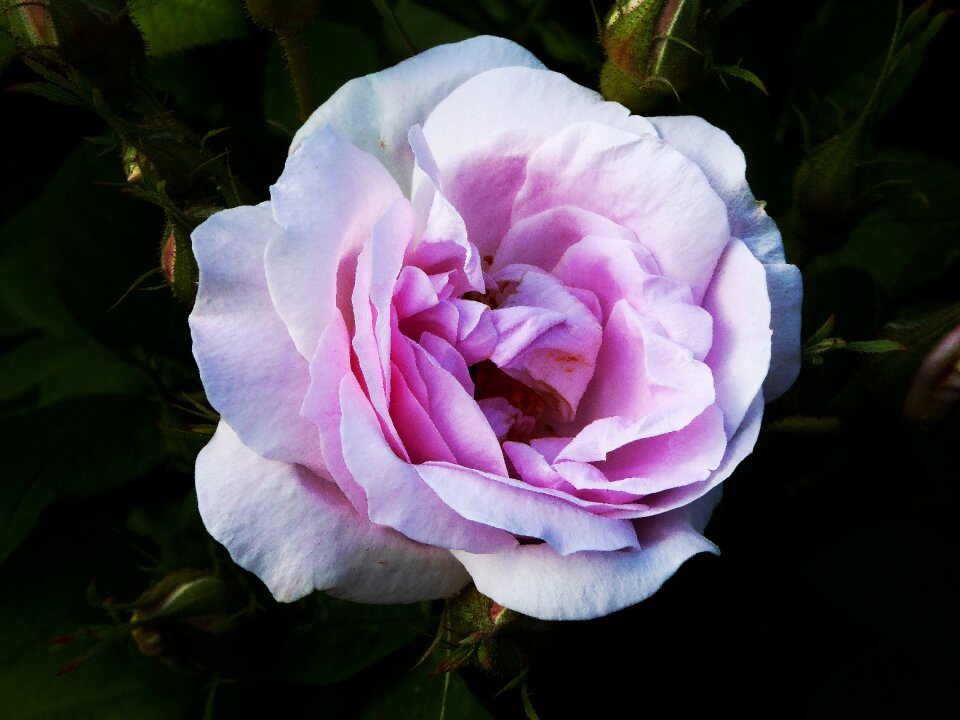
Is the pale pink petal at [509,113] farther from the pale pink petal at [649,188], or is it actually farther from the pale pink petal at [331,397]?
the pale pink petal at [331,397]

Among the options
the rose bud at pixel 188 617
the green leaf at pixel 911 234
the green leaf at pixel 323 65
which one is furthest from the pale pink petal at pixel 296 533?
the green leaf at pixel 911 234

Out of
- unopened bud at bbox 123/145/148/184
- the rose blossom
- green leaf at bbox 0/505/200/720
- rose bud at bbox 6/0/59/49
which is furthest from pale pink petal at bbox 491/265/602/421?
green leaf at bbox 0/505/200/720

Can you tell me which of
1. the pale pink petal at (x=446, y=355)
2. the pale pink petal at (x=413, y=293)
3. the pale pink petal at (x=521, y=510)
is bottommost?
the pale pink petal at (x=521, y=510)

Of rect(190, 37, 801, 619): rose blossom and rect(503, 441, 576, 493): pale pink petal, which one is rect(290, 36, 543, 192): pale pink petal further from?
rect(503, 441, 576, 493): pale pink petal

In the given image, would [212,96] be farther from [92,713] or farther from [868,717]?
[868,717]

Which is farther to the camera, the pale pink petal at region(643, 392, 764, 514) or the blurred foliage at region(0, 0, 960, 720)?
the blurred foliage at region(0, 0, 960, 720)

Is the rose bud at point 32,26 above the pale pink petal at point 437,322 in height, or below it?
above

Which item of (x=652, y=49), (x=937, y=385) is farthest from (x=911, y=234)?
(x=652, y=49)
